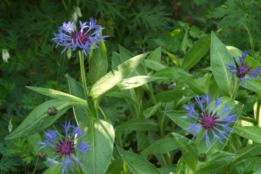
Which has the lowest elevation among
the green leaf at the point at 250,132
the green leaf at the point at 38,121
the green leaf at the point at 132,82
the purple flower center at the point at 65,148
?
the green leaf at the point at 250,132

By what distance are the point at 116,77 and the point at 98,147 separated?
0.94 feet

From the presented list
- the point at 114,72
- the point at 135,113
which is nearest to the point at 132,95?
the point at 135,113

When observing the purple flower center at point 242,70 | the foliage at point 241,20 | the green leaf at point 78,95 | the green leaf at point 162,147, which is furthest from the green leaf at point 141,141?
the foliage at point 241,20

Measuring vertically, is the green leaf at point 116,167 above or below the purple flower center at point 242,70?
below

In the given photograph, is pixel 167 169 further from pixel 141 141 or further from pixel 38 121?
pixel 38 121

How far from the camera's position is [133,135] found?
1.92 metres

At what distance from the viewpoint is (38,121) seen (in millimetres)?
1035

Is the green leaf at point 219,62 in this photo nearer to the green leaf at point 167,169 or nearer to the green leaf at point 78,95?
the green leaf at point 167,169

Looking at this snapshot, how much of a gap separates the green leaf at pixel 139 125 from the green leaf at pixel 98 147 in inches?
11.5

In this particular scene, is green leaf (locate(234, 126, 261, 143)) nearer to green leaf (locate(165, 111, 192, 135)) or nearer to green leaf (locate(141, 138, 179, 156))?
green leaf (locate(165, 111, 192, 135))

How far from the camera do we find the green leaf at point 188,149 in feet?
3.05

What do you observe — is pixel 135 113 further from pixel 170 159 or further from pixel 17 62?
pixel 17 62

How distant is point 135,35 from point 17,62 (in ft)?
3.54

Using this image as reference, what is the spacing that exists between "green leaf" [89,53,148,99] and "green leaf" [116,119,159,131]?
0.35 metres
